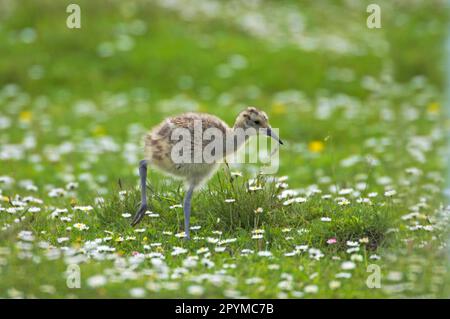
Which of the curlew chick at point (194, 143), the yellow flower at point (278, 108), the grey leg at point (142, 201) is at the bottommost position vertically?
the grey leg at point (142, 201)

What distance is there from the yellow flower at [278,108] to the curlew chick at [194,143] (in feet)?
A: 26.8

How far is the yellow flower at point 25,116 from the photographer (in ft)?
50.6

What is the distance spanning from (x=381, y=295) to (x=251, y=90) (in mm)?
11496

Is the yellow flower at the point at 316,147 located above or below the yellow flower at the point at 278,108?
below

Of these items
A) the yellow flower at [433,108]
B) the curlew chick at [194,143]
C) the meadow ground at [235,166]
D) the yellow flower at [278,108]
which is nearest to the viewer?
the meadow ground at [235,166]

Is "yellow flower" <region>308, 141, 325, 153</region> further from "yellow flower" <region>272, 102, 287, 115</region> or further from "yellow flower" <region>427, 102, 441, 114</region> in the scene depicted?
"yellow flower" <region>427, 102, 441, 114</region>

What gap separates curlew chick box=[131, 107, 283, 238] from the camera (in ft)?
25.2

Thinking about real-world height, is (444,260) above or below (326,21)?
below

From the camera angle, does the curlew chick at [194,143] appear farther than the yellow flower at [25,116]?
No

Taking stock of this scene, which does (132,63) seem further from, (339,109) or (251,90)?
(339,109)

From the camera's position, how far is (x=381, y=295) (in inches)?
248

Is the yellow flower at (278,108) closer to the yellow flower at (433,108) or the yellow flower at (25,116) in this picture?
the yellow flower at (433,108)

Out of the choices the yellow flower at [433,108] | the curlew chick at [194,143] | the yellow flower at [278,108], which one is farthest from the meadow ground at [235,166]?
the curlew chick at [194,143]
